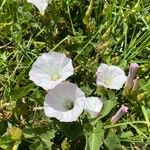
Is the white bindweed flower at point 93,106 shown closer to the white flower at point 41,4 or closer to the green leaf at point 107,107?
the green leaf at point 107,107

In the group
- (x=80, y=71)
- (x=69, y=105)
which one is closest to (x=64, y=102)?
(x=69, y=105)

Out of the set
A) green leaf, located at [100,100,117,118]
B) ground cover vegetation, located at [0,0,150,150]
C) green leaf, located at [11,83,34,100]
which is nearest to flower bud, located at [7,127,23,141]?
ground cover vegetation, located at [0,0,150,150]

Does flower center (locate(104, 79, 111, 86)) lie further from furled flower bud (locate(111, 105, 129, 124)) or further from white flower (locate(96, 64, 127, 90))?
furled flower bud (locate(111, 105, 129, 124))

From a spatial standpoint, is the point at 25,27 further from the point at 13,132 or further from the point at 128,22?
the point at 13,132

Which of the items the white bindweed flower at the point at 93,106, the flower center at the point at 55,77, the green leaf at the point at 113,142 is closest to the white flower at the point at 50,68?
the flower center at the point at 55,77

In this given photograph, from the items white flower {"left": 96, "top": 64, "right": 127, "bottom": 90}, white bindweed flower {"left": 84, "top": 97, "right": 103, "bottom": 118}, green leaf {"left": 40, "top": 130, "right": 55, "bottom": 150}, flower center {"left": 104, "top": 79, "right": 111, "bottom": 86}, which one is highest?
white flower {"left": 96, "top": 64, "right": 127, "bottom": 90}

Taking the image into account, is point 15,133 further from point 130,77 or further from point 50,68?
point 130,77
